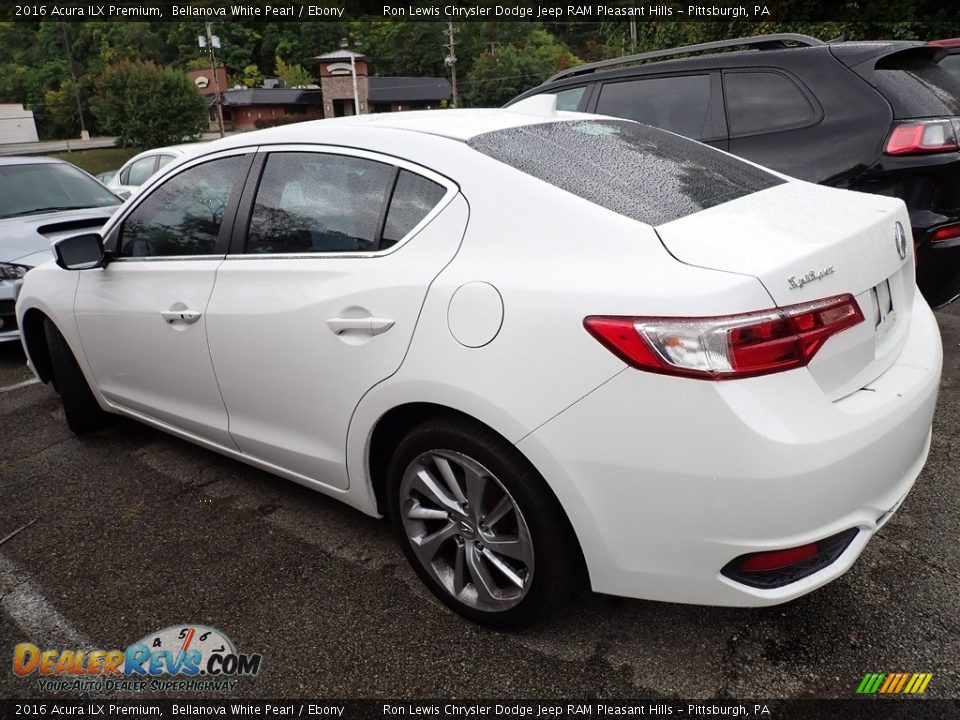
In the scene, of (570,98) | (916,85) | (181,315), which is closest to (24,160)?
(570,98)

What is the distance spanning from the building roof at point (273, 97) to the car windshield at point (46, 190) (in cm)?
7102

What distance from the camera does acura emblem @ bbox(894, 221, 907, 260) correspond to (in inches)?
86.1

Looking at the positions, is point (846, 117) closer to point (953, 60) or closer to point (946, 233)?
point (946, 233)

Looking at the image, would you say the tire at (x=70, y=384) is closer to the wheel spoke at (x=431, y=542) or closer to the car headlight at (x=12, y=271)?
the car headlight at (x=12, y=271)

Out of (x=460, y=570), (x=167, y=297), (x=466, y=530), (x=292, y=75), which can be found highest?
(x=292, y=75)

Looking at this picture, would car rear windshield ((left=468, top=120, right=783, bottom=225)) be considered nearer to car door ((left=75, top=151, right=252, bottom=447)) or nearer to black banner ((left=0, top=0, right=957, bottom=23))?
car door ((left=75, top=151, right=252, bottom=447))

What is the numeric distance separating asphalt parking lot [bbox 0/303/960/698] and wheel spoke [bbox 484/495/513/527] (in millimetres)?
408

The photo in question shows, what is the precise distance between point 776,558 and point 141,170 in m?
10.3

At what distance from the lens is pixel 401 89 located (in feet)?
240

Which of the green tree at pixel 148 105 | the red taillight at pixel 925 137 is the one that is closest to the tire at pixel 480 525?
the red taillight at pixel 925 137

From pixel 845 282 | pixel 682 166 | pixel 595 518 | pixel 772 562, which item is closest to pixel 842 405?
pixel 845 282

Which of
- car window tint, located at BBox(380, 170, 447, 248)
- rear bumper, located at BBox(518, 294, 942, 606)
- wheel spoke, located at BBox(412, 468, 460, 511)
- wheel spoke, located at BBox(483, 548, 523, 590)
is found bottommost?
wheel spoke, located at BBox(483, 548, 523, 590)

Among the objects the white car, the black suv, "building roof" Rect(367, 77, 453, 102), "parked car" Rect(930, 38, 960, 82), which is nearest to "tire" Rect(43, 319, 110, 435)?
the white car

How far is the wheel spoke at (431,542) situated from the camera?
2.24 metres
